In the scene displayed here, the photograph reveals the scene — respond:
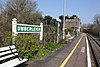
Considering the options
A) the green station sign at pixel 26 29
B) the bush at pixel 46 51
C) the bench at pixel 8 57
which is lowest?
the bush at pixel 46 51

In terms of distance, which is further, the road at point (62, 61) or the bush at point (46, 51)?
the bush at point (46, 51)

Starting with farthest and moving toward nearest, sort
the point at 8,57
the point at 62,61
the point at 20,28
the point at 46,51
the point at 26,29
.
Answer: the point at 46,51, the point at 26,29, the point at 20,28, the point at 62,61, the point at 8,57

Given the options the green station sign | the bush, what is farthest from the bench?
the bush

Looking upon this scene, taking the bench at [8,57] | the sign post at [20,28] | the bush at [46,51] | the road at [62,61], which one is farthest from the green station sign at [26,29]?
the bench at [8,57]

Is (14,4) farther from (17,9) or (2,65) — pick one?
(2,65)

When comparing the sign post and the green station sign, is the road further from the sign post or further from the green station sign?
the green station sign

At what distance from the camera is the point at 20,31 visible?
13633 millimetres

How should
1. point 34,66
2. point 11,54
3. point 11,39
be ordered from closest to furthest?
point 11,54 < point 34,66 < point 11,39

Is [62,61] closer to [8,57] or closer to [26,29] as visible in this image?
[26,29]

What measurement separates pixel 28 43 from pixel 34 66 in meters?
1.88

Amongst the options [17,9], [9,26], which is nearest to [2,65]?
[9,26]

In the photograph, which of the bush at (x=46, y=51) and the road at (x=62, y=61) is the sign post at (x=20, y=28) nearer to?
the bush at (x=46, y=51)

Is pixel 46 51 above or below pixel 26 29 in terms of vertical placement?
below

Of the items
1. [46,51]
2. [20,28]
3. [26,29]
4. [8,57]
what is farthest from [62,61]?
[8,57]
